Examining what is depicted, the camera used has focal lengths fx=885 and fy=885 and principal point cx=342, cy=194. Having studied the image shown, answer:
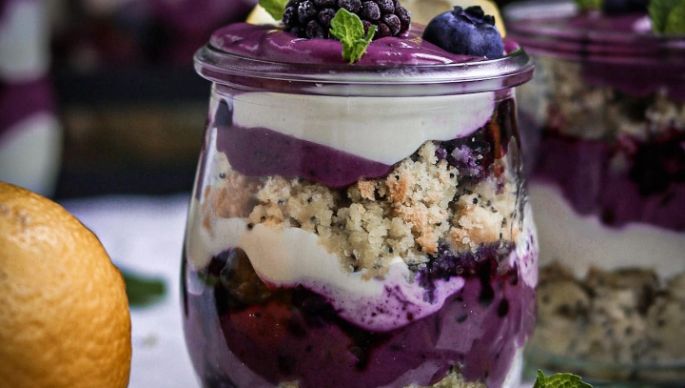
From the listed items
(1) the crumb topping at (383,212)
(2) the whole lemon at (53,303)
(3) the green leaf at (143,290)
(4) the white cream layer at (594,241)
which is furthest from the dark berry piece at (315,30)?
(3) the green leaf at (143,290)

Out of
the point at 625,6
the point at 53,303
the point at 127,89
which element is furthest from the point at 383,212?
the point at 127,89

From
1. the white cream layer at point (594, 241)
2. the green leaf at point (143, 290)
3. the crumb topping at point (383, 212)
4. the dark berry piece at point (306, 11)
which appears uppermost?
the dark berry piece at point (306, 11)

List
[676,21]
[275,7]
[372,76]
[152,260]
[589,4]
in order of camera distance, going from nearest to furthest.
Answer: [372,76] < [275,7] < [676,21] < [589,4] < [152,260]

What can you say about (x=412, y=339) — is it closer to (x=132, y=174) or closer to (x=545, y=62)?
(x=545, y=62)

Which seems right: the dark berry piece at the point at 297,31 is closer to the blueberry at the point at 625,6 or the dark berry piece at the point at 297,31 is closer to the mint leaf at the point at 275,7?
the mint leaf at the point at 275,7

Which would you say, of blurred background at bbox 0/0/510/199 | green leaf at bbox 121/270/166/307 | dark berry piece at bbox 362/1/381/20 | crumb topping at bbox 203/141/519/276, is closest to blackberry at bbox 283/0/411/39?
dark berry piece at bbox 362/1/381/20

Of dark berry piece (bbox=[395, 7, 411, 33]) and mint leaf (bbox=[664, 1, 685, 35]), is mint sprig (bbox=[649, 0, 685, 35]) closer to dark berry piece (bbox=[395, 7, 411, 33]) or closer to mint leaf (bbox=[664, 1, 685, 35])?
mint leaf (bbox=[664, 1, 685, 35])

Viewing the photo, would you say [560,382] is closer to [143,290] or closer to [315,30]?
[315,30]

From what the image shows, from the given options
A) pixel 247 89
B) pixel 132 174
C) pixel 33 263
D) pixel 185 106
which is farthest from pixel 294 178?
pixel 185 106
